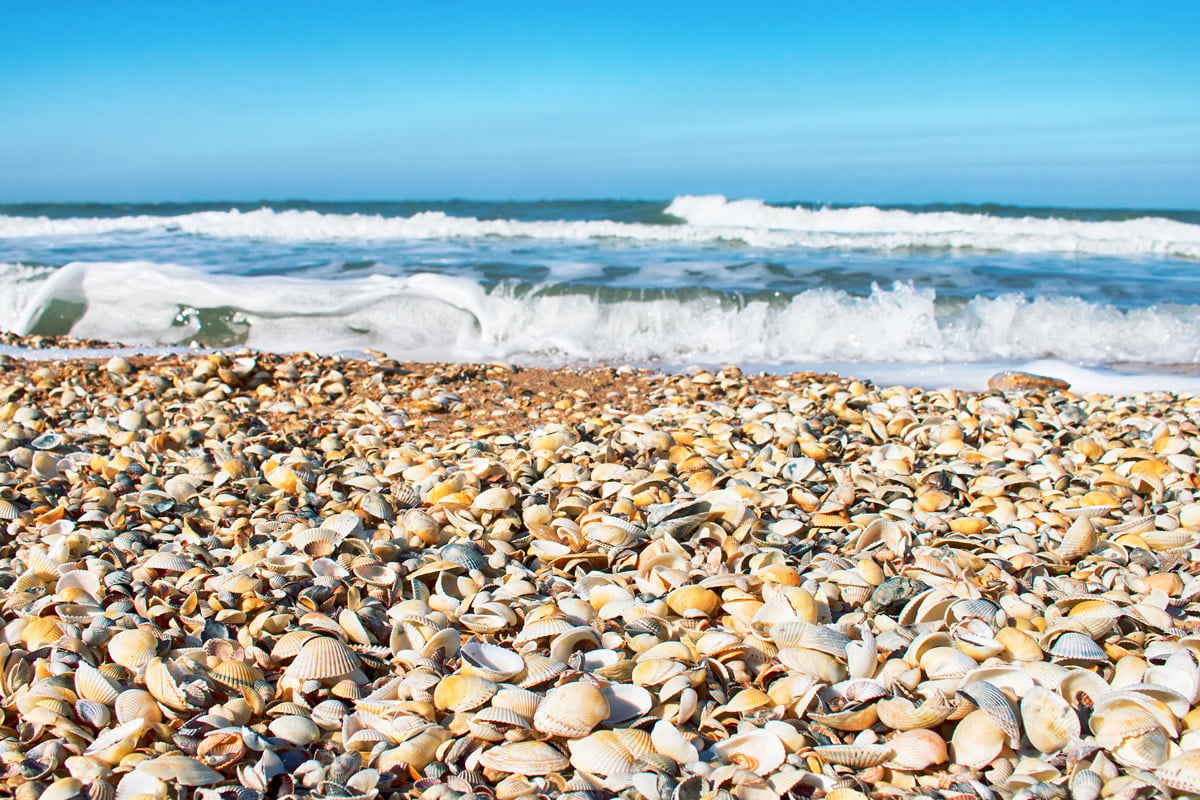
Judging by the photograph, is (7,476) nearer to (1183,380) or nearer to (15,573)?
(15,573)

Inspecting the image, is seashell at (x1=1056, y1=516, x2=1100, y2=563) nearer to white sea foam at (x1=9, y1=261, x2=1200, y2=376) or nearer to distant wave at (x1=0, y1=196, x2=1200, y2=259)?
white sea foam at (x1=9, y1=261, x2=1200, y2=376)

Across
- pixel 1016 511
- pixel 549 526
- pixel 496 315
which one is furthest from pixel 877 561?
pixel 496 315

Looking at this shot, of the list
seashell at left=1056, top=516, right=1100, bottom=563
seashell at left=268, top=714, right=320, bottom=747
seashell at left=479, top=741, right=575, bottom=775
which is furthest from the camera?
seashell at left=1056, top=516, right=1100, bottom=563

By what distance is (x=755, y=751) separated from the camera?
1.56 meters

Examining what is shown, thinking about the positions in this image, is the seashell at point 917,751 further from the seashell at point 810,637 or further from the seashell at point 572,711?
the seashell at point 572,711

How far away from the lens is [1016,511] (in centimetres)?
267

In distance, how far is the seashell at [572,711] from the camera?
1578 mm

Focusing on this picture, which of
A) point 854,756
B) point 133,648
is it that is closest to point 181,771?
point 133,648

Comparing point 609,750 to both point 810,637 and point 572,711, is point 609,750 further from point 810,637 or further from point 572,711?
point 810,637

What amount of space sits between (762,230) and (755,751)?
16.7 metres

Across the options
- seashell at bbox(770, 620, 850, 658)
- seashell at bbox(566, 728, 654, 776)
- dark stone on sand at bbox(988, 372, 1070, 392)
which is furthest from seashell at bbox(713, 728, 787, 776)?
dark stone on sand at bbox(988, 372, 1070, 392)

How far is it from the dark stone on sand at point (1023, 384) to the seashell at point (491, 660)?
4.15 meters

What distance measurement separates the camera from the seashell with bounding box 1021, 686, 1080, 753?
1.55 meters

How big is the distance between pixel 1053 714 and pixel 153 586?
6.77ft
